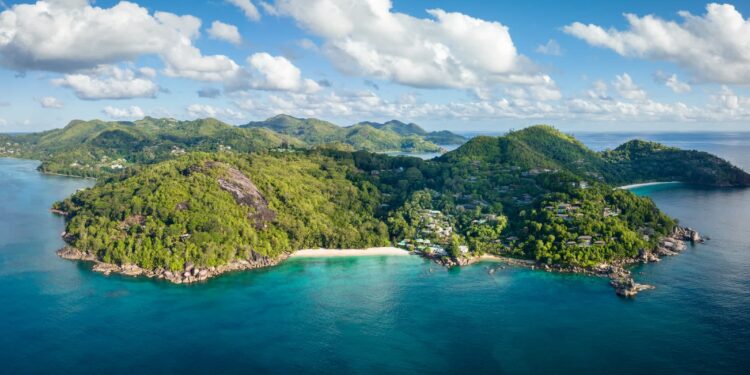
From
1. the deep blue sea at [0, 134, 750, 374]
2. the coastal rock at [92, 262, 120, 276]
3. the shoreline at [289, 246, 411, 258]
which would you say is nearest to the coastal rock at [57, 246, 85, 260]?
the deep blue sea at [0, 134, 750, 374]

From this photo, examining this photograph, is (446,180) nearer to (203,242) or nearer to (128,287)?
(203,242)

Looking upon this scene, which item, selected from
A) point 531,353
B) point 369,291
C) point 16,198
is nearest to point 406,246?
point 369,291

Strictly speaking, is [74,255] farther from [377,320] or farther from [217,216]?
[377,320]

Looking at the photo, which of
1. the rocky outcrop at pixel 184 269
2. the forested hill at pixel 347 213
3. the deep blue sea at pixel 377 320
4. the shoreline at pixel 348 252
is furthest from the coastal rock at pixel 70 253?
the shoreline at pixel 348 252

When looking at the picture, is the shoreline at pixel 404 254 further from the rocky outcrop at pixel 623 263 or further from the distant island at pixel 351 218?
the distant island at pixel 351 218

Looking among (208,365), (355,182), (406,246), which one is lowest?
(208,365)

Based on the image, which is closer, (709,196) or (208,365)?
(208,365)

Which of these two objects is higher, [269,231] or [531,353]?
[269,231]
